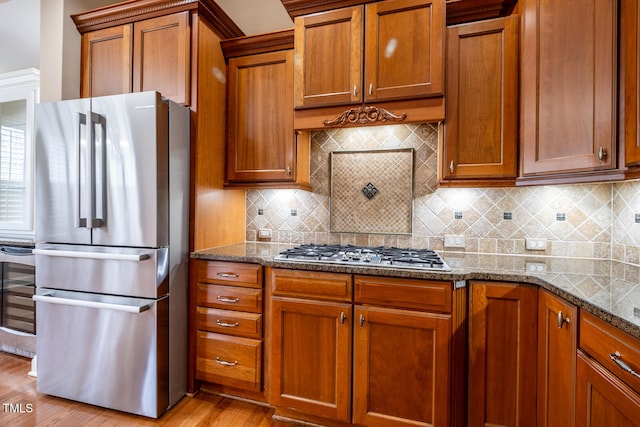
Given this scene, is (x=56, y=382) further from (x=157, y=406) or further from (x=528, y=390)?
(x=528, y=390)

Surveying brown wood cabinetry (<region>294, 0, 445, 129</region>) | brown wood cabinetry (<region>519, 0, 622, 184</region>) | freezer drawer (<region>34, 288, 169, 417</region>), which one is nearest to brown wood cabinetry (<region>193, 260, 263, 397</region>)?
freezer drawer (<region>34, 288, 169, 417</region>)

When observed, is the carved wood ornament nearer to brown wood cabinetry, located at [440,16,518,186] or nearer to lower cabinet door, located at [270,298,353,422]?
brown wood cabinetry, located at [440,16,518,186]

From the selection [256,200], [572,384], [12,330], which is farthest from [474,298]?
[12,330]

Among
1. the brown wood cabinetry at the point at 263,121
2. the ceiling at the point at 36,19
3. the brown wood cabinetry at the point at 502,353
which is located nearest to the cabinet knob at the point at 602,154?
the brown wood cabinetry at the point at 502,353

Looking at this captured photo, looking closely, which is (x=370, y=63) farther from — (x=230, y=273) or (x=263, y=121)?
(x=230, y=273)

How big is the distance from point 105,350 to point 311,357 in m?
1.25

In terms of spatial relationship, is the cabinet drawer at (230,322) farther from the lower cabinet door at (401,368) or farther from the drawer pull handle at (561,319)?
the drawer pull handle at (561,319)

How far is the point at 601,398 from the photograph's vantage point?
3.28 ft

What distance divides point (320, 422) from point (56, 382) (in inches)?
67.1

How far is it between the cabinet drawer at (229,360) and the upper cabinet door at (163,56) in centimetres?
156

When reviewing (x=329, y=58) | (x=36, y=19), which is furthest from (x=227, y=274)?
(x=36, y=19)

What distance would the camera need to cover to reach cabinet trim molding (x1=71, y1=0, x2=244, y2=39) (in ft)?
6.47

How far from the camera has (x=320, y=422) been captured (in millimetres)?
1742

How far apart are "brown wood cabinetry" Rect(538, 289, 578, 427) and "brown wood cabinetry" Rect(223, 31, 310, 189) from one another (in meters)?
1.56
